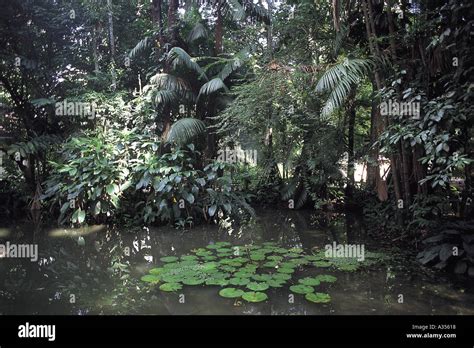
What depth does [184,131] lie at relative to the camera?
7.66 m

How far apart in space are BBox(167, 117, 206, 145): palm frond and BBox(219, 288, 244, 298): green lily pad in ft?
13.5

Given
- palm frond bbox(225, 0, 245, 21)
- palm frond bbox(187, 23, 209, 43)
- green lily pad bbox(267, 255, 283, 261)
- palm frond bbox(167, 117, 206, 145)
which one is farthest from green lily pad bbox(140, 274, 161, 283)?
palm frond bbox(225, 0, 245, 21)

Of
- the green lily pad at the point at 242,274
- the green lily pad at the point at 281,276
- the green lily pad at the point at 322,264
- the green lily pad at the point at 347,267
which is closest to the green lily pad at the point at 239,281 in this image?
the green lily pad at the point at 242,274

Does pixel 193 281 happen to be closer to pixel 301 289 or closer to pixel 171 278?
pixel 171 278

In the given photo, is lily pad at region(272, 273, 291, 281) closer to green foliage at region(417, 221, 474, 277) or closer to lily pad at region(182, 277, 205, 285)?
lily pad at region(182, 277, 205, 285)

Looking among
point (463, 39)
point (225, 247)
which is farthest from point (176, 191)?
point (463, 39)

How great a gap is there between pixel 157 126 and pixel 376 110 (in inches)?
189

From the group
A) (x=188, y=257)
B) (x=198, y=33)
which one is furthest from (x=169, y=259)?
(x=198, y=33)

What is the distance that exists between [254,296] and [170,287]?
3.18 feet

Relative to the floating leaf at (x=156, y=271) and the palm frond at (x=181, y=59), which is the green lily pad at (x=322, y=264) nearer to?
the floating leaf at (x=156, y=271)

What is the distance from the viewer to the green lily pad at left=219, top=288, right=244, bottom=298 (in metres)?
4.00

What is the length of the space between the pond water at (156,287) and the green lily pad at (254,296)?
0.18ft

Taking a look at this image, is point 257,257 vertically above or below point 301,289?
above
